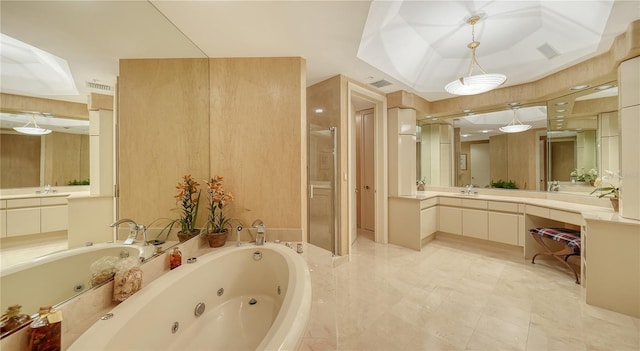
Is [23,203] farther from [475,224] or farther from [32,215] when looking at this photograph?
[475,224]

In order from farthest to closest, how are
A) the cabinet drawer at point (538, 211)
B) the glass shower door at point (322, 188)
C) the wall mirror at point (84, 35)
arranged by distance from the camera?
the glass shower door at point (322, 188)
the cabinet drawer at point (538, 211)
the wall mirror at point (84, 35)

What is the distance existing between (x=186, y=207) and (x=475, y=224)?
3.91 meters

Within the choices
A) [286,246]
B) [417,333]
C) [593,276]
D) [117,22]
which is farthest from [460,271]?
[117,22]

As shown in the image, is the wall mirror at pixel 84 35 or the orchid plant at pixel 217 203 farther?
the orchid plant at pixel 217 203

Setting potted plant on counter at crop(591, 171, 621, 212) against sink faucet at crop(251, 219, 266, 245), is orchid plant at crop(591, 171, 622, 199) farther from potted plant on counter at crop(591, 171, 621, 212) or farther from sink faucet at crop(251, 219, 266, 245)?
sink faucet at crop(251, 219, 266, 245)

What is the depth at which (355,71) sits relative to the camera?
2.77m

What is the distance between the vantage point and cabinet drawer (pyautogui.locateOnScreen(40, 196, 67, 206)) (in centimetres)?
93

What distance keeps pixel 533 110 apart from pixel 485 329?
11.1 ft

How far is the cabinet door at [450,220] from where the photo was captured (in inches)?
146

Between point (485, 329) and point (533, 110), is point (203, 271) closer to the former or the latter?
point (485, 329)

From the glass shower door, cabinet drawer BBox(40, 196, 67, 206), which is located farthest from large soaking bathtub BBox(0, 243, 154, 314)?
the glass shower door

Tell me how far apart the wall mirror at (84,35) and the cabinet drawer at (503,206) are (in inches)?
163

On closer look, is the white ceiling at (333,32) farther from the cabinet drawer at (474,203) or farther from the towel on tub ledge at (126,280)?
the cabinet drawer at (474,203)

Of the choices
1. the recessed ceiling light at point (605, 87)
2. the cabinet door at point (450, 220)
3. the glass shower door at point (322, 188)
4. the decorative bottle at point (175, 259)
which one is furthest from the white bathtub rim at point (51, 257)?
the recessed ceiling light at point (605, 87)
